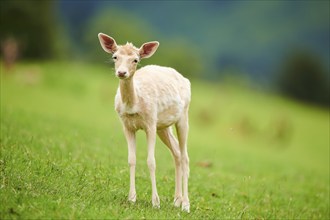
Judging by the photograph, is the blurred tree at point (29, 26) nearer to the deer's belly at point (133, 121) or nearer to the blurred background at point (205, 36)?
the blurred background at point (205, 36)

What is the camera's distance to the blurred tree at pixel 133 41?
82750mm

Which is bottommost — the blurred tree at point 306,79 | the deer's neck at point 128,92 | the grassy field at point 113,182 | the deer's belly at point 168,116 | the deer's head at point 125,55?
the blurred tree at point 306,79

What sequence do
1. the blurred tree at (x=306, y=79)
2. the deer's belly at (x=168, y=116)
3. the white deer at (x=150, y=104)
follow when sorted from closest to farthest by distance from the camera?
the white deer at (x=150, y=104)
the deer's belly at (x=168, y=116)
the blurred tree at (x=306, y=79)

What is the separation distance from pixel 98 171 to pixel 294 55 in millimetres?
66268

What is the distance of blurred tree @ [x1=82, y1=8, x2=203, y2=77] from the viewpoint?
82750 millimetres

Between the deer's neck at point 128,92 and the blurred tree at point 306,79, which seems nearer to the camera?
the deer's neck at point 128,92

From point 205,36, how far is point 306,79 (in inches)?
3175

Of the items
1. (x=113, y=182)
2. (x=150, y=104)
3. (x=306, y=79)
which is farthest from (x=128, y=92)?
(x=306, y=79)

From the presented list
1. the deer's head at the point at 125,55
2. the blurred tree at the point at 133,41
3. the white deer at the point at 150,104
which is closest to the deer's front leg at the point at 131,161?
the white deer at the point at 150,104

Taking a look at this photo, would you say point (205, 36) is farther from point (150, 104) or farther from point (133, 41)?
point (150, 104)

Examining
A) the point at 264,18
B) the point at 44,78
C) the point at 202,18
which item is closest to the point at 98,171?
the point at 44,78

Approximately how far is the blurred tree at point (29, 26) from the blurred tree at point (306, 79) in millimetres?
35401

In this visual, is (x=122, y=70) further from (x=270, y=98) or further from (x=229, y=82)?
(x=229, y=82)

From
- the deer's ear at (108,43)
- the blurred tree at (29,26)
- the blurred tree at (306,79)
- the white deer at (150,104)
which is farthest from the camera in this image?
the blurred tree at (306,79)
